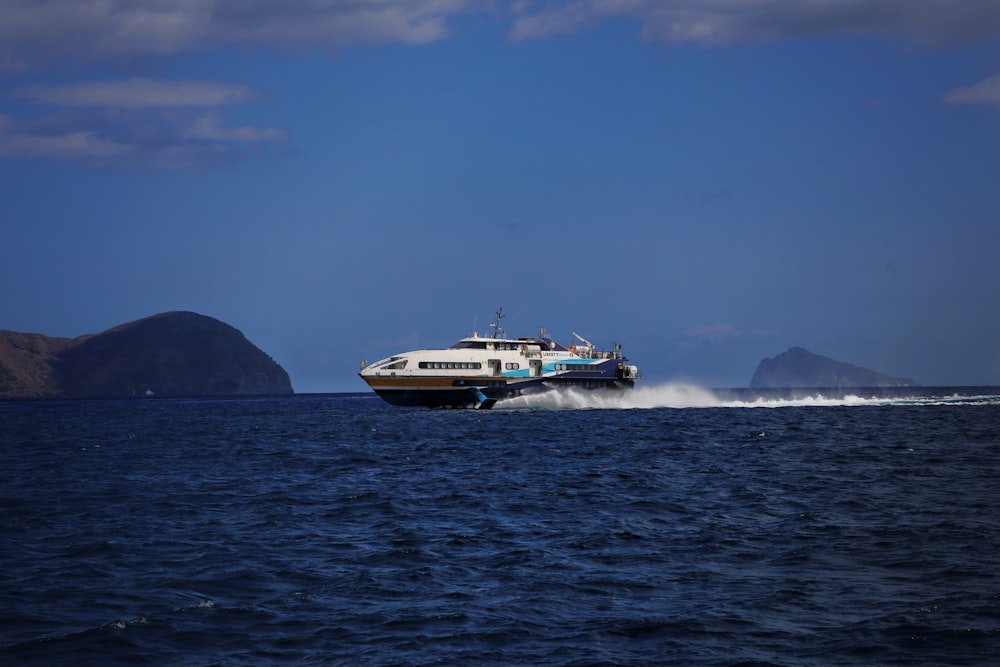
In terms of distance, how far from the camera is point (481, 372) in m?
87.4

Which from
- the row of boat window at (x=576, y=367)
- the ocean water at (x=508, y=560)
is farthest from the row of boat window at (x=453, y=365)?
the ocean water at (x=508, y=560)

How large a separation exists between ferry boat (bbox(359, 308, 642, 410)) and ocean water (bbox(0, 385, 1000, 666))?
130 feet

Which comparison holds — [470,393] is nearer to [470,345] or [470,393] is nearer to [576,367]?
[470,345]

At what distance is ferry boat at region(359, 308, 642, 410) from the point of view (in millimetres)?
86188

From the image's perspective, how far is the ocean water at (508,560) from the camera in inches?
598

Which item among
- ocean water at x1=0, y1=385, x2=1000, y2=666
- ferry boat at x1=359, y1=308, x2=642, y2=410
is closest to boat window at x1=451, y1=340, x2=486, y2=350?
ferry boat at x1=359, y1=308, x2=642, y2=410

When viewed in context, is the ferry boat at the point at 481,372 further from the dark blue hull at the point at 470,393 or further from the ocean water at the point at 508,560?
the ocean water at the point at 508,560

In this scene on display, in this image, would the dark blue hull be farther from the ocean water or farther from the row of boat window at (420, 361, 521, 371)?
the ocean water

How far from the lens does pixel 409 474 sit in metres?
39.1

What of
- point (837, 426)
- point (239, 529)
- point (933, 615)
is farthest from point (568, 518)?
point (837, 426)

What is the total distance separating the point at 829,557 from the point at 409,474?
21017 millimetres

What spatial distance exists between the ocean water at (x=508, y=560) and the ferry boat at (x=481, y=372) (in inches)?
1565

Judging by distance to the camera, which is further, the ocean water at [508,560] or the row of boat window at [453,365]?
the row of boat window at [453,365]

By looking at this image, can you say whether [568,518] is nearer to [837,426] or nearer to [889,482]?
[889,482]
